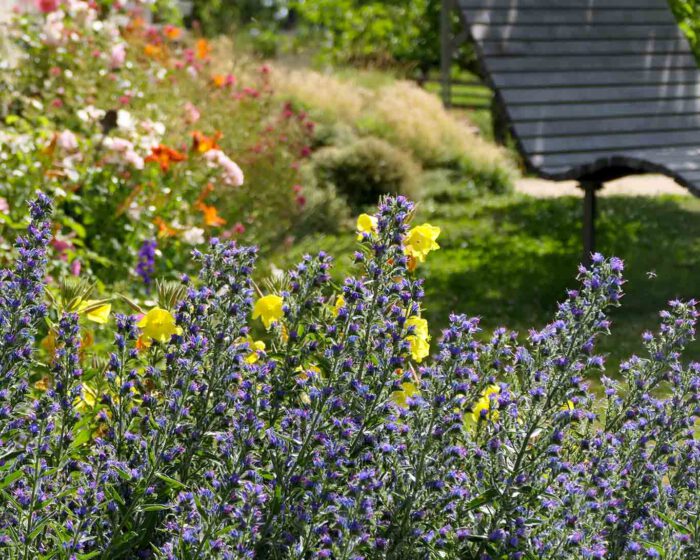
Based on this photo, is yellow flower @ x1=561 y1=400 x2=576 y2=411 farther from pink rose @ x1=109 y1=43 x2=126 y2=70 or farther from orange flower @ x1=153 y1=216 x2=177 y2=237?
pink rose @ x1=109 y1=43 x2=126 y2=70

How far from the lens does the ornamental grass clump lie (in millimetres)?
1976

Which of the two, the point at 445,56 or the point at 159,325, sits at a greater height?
the point at 159,325

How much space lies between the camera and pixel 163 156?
5.35m

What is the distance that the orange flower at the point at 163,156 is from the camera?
5.27 meters

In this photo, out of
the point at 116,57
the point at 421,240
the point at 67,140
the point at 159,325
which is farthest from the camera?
the point at 116,57

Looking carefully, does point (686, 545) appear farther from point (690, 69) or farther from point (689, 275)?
point (690, 69)

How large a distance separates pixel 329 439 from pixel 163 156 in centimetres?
359

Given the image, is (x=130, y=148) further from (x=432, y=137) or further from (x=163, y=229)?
(x=432, y=137)

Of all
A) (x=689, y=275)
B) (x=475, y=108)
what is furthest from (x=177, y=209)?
(x=475, y=108)

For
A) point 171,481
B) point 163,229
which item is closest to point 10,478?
point 171,481

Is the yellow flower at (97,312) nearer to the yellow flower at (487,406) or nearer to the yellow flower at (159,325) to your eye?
the yellow flower at (159,325)

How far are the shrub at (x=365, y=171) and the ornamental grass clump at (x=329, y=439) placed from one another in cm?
710

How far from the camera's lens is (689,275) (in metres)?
7.07

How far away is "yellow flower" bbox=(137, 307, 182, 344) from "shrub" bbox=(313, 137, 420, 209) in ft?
22.5
